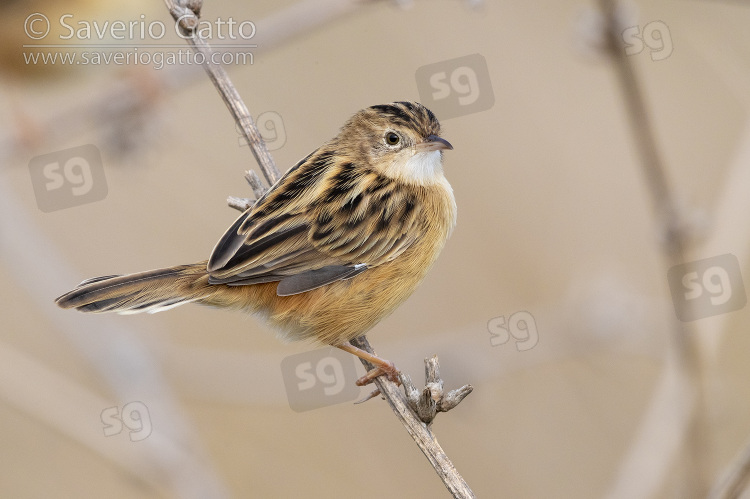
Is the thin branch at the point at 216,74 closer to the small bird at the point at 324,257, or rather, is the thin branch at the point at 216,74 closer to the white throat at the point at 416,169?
the small bird at the point at 324,257

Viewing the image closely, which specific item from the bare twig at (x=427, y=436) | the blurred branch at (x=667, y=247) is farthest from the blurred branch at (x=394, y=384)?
the blurred branch at (x=667, y=247)

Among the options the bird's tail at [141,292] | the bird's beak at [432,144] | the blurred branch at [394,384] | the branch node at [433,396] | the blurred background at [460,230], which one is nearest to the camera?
the branch node at [433,396]

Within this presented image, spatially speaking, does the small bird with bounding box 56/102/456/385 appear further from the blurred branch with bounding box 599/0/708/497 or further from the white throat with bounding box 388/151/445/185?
the blurred branch with bounding box 599/0/708/497

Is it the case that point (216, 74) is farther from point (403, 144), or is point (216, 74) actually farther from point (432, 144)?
point (432, 144)

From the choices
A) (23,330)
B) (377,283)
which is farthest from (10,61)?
(23,330)

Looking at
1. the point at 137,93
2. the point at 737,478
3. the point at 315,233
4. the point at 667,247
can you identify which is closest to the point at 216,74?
the point at 137,93
